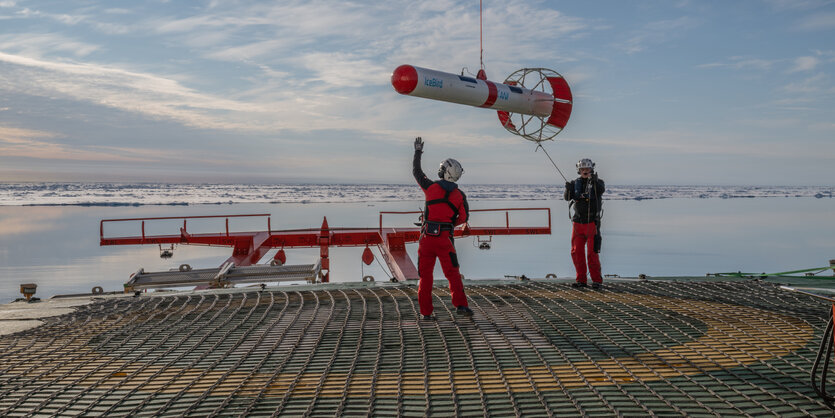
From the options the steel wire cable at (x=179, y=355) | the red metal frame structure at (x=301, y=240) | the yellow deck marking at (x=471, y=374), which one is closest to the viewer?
the steel wire cable at (x=179, y=355)

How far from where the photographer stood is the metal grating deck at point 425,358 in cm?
389

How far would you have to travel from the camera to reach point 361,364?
4734 millimetres

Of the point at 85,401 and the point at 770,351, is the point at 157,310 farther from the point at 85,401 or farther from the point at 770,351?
the point at 770,351

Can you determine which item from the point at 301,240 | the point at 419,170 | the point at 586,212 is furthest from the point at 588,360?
the point at 301,240

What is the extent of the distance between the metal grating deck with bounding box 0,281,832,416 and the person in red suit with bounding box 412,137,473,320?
0.99 ft

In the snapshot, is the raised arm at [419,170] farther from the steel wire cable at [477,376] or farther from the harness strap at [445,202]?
the steel wire cable at [477,376]

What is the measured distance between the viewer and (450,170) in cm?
636

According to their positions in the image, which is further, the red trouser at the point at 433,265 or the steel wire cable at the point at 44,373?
the red trouser at the point at 433,265

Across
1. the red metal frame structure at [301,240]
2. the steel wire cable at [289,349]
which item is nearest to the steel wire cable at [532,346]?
A: the steel wire cable at [289,349]

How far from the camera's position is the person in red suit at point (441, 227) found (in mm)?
6273

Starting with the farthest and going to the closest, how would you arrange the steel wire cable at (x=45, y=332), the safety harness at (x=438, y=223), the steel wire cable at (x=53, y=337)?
the safety harness at (x=438, y=223) < the steel wire cable at (x=45, y=332) < the steel wire cable at (x=53, y=337)

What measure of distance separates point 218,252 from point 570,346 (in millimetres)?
16239

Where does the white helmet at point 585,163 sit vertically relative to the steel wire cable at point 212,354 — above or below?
above

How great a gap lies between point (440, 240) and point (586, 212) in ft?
9.50
